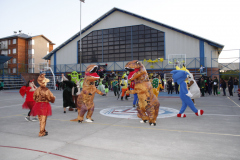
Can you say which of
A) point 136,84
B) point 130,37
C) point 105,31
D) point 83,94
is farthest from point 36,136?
point 105,31

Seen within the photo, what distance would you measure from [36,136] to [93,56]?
24537mm

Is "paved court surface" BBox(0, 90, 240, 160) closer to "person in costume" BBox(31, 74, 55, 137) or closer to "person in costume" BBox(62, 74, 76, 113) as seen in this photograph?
"person in costume" BBox(31, 74, 55, 137)

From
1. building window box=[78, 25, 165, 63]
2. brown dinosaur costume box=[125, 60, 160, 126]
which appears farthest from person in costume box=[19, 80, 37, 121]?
building window box=[78, 25, 165, 63]

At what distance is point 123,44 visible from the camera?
26578mm

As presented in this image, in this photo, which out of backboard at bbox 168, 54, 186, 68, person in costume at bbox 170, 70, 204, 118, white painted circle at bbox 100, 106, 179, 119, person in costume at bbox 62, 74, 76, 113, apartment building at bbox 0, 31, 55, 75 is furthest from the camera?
apartment building at bbox 0, 31, 55, 75

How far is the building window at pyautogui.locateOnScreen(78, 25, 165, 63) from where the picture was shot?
24859mm

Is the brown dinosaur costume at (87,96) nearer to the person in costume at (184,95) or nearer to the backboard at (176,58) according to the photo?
the person in costume at (184,95)

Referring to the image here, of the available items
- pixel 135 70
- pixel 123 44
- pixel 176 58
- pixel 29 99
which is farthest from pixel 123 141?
pixel 123 44

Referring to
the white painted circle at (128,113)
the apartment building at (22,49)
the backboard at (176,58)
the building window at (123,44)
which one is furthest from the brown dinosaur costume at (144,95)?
the apartment building at (22,49)

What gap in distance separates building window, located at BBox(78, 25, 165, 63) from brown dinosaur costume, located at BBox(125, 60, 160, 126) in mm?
19391

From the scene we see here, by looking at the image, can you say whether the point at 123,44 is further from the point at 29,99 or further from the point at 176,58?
the point at 29,99

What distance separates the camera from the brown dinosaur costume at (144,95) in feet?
18.9

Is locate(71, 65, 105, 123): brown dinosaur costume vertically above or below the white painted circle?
above

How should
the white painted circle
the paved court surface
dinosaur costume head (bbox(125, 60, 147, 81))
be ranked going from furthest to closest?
1. the white painted circle
2. dinosaur costume head (bbox(125, 60, 147, 81))
3. the paved court surface
